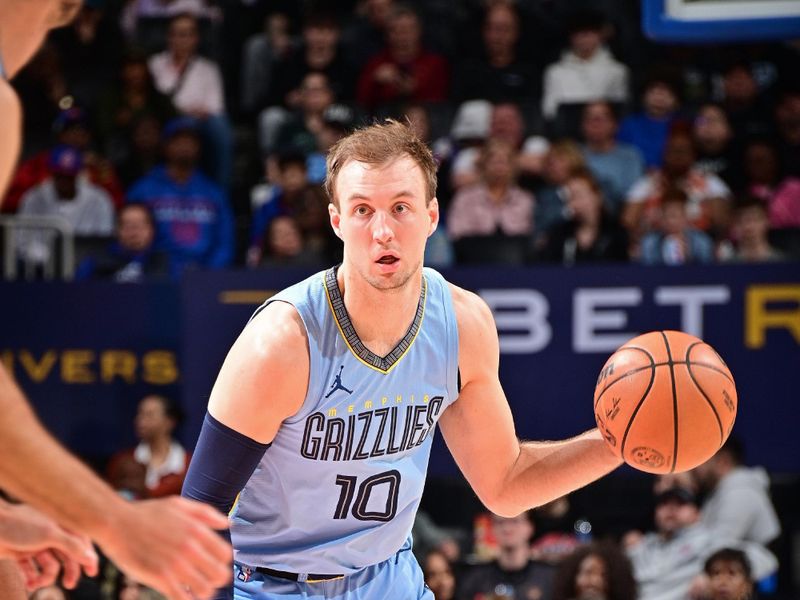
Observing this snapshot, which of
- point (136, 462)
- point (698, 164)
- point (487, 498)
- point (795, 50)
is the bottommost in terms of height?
point (136, 462)

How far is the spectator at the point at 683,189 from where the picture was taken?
816cm

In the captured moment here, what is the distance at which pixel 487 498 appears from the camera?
391cm

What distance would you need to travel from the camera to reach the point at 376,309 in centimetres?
366

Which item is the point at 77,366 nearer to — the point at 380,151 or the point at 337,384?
the point at 337,384

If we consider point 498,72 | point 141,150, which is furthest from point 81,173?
point 498,72

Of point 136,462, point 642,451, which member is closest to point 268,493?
point 642,451

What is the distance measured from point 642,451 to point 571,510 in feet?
13.3

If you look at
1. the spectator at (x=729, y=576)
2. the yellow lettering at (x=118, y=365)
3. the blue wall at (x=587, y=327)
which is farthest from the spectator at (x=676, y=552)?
the yellow lettering at (x=118, y=365)

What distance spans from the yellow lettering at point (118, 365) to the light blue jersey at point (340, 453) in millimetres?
4317

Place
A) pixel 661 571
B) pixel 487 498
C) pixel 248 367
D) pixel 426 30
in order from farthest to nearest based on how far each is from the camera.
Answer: pixel 426 30
pixel 661 571
pixel 487 498
pixel 248 367

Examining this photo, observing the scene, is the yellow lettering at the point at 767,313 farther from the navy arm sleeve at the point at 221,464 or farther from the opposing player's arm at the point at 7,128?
the opposing player's arm at the point at 7,128

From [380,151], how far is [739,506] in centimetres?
436

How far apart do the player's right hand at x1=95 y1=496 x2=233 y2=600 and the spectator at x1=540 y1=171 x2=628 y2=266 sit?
5.79 meters

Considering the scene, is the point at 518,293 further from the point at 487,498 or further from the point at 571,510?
the point at 487,498
